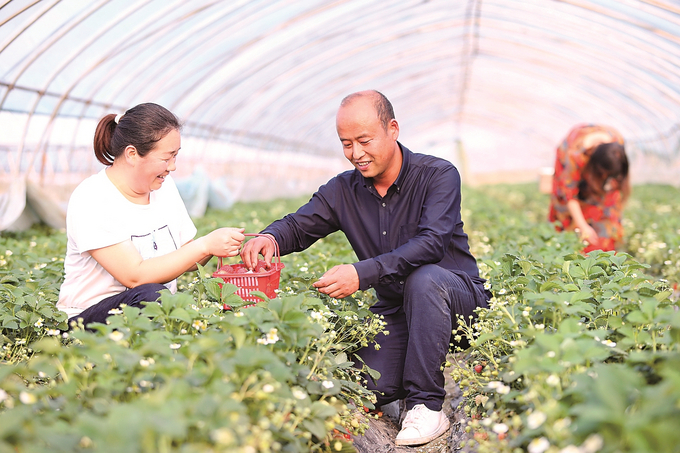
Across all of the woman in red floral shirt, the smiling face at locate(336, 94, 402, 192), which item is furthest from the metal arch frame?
the smiling face at locate(336, 94, 402, 192)

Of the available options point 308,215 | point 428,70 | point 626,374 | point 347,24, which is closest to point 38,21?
point 308,215

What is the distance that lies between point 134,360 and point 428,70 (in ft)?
46.3

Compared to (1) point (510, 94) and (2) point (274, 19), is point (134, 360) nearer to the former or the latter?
(2) point (274, 19)

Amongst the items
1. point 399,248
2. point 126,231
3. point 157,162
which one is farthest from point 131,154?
point 399,248

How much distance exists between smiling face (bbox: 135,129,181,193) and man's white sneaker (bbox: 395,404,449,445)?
160cm

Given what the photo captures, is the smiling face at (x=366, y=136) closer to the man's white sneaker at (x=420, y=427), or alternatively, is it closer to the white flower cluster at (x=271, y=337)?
the man's white sneaker at (x=420, y=427)

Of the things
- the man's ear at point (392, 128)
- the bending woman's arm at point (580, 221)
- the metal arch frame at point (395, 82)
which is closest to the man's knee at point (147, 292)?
the man's ear at point (392, 128)

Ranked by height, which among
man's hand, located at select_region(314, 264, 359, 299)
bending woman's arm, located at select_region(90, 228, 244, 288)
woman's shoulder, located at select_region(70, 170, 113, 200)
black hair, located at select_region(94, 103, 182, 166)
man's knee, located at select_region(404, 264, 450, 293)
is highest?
black hair, located at select_region(94, 103, 182, 166)

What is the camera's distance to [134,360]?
178 centimetres

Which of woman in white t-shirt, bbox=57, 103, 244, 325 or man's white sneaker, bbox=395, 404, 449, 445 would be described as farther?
woman in white t-shirt, bbox=57, 103, 244, 325

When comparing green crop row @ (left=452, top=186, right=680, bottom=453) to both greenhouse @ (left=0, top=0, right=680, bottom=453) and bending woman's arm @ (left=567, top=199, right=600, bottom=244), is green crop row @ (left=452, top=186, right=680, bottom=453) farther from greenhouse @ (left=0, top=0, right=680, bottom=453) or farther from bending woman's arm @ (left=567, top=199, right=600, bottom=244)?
bending woman's arm @ (left=567, top=199, right=600, bottom=244)

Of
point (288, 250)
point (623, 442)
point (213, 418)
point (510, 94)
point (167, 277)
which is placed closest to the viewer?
point (623, 442)

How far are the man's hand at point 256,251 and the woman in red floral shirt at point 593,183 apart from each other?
3.57 meters

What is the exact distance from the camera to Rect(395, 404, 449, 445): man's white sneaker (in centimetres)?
272
